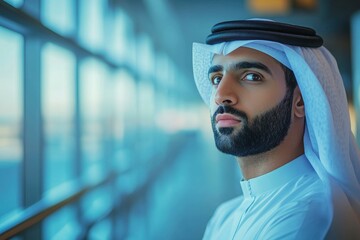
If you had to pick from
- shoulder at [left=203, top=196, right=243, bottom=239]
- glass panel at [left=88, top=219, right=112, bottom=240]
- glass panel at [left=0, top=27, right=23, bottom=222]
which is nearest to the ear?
shoulder at [left=203, top=196, right=243, bottom=239]

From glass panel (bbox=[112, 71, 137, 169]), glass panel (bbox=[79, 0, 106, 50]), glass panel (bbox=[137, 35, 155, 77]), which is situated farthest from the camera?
glass panel (bbox=[137, 35, 155, 77])

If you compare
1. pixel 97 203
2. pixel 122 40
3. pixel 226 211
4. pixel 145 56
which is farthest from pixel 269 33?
pixel 145 56

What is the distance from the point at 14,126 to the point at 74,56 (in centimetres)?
121

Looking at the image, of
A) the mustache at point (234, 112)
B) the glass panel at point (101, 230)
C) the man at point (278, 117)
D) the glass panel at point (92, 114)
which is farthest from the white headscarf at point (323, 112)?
the glass panel at point (101, 230)

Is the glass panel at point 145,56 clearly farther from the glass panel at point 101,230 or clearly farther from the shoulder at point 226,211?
the shoulder at point 226,211

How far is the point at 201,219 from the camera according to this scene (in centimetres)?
440

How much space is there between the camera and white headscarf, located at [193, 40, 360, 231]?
1088 millimetres

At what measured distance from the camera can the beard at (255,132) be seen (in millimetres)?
1085

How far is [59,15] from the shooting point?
A: 3.23 meters

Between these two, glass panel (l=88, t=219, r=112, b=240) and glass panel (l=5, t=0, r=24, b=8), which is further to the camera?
glass panel (l=88, t=219, r=112, b=240)

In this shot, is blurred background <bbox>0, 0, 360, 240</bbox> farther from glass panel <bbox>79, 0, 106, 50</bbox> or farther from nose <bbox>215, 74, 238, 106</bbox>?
nose <bbox>215, 74, 238, 106</bbox>

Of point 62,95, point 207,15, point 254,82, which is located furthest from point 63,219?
point 207,15

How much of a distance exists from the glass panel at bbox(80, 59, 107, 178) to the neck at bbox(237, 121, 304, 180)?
3065 mm

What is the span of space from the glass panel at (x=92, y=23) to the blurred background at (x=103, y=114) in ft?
0.07
